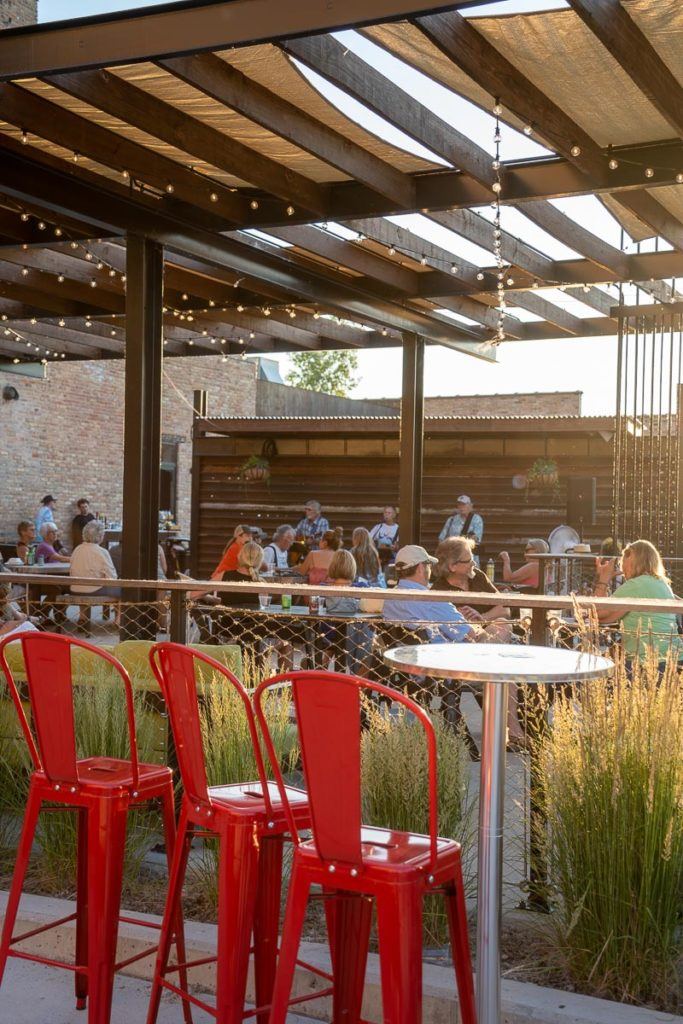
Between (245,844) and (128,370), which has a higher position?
(128,370)

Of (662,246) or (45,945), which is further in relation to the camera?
(662,246)

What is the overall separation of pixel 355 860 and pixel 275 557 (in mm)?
9376

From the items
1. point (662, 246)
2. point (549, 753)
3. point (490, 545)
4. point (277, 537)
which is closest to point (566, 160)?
point (662, 246)

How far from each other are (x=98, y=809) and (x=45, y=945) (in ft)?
3.16

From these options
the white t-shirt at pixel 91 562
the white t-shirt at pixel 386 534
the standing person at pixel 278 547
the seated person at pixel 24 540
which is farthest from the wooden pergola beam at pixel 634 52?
the white t-shirt at pixel 386 534

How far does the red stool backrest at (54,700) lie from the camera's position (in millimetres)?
2924

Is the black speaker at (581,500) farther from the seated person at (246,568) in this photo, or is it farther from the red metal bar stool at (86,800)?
the red metal bar stool at (86,800)

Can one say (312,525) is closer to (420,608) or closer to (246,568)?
(246,568)

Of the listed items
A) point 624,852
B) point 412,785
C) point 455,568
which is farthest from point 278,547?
point 624,852

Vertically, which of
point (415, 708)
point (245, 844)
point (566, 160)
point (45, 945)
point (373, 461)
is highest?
point (566, 160)

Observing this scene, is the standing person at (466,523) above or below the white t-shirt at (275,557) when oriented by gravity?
above

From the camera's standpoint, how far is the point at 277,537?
11.7 meters

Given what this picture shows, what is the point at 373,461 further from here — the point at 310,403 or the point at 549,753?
the point at 549,753

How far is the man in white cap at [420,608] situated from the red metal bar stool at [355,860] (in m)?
3.41
